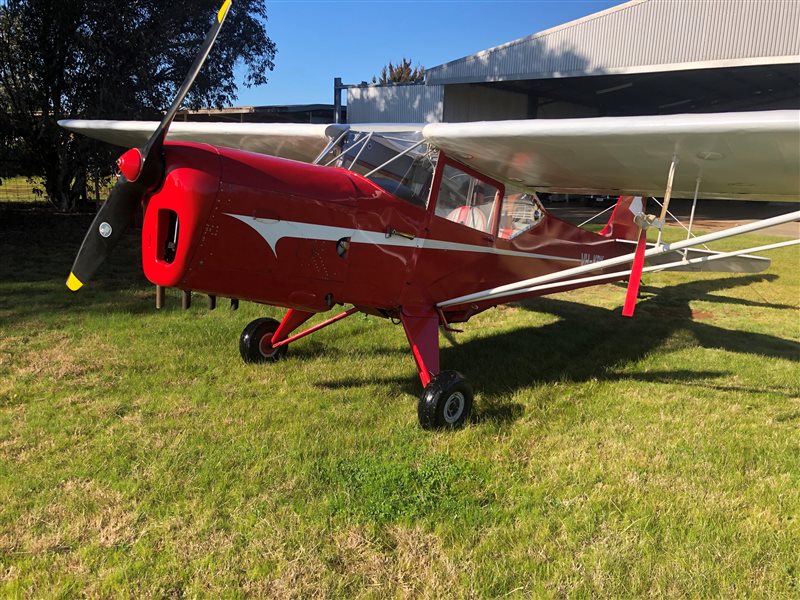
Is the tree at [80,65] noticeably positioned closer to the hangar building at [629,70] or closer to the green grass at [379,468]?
the green grass at [379,468]

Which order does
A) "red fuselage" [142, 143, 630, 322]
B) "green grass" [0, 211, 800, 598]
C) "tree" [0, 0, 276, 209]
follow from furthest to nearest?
1. "tree" [0, 0, 276, 209]
2. "red fuselage" [142, 143, 630, 322]
3. "green grass" [0, 211, 800, 598]

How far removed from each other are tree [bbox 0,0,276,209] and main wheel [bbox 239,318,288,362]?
33.6 ft

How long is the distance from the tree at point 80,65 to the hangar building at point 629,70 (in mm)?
14628

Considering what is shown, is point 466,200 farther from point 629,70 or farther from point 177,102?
point 629,70

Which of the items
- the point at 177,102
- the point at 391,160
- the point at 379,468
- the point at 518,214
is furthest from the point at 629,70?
the point at 379,468

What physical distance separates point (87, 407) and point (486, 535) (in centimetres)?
314

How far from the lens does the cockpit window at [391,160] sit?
4125 mm

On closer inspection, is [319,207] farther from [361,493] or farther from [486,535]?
[486,535]

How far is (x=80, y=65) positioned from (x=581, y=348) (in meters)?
14.5

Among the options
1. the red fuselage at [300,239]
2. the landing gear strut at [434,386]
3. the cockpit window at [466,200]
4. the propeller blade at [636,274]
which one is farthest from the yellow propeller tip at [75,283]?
the propeller blade at [636,274]

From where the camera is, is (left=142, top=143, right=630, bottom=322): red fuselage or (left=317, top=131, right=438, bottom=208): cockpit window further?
(left=317, top=131, right=438, bottom=208): cockpit window

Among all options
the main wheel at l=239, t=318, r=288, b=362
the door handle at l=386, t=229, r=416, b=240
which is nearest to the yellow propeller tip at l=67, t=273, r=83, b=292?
the main wheel at l=239, t=318, r=288, b=362

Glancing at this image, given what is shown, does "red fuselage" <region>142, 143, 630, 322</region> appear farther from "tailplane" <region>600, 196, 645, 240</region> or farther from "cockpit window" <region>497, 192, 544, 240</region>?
"tailplane" <region>600, 196, 645, 240</region>

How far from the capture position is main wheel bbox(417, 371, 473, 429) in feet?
12.5
